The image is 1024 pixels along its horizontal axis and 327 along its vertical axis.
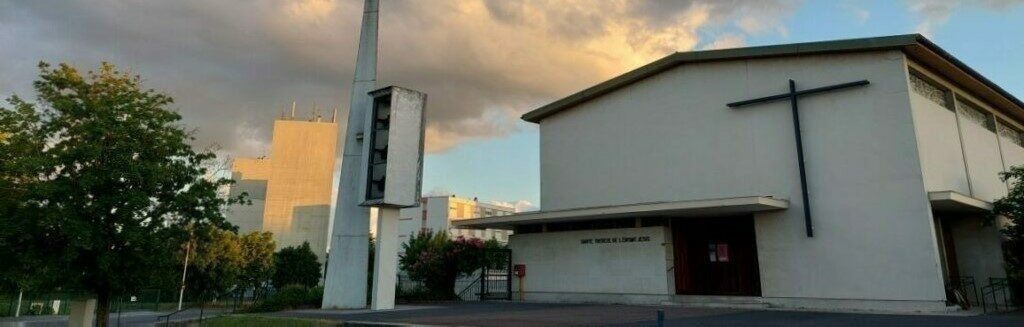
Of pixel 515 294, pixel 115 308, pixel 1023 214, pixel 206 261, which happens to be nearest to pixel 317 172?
pixel 206 261

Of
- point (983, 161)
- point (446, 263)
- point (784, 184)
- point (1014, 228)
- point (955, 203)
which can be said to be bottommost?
point (446, 263)

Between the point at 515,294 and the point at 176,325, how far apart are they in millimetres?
12662

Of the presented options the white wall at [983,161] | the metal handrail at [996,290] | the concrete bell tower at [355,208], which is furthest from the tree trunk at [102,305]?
the white wall at [983,161]

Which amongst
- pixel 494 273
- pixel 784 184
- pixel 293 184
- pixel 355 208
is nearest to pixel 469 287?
pixel 494 273

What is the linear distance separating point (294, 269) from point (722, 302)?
43.2 meters

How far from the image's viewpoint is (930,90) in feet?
66.0

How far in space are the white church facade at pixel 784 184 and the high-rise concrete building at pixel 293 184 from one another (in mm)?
70266

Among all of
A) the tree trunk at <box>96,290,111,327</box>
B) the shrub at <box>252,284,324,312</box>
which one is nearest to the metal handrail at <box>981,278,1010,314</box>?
the shrub at <box>252,284,324,312</box>

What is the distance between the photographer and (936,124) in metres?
19.5

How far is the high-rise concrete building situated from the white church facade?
70266mm

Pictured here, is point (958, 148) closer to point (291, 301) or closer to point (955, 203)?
point (955, 203)

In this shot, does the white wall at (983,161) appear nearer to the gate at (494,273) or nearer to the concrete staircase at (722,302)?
the concrete staircase at (722,302)

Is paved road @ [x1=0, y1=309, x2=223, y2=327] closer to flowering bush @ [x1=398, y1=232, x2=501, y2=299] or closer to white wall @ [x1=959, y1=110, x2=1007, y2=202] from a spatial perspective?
flowering bush @ [x1=398, y1=232, x2=501, y2=299]

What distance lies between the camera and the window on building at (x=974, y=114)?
71.2 ft
